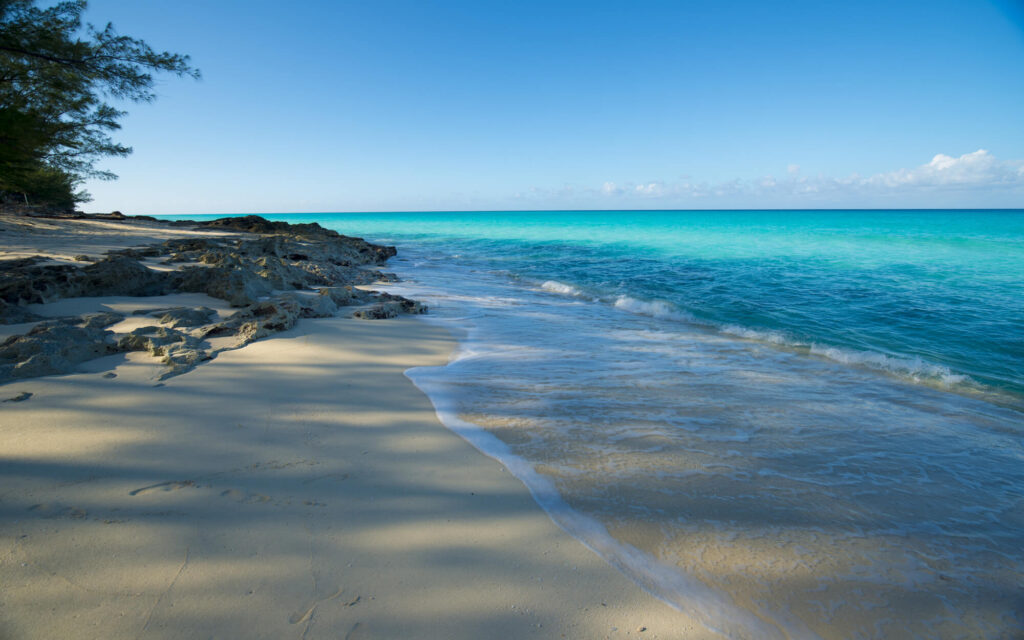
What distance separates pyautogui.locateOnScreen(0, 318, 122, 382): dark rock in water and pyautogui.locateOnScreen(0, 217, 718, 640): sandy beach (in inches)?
6.0

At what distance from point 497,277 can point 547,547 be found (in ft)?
39.5

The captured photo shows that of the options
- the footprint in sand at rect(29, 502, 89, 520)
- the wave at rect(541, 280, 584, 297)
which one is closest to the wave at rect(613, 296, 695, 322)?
the wave at rect(541, 280, 584, 297)

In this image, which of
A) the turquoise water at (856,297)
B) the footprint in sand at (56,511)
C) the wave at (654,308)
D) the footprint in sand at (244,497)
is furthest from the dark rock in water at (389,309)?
the turquoise water at (856,297)

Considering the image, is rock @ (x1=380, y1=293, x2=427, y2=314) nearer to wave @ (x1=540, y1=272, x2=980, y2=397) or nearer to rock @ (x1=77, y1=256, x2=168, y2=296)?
rock @ (x1=77, y1=256, x2=168, y2=296)

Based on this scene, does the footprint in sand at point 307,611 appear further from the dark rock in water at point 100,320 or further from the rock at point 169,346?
the dark rock in water at point 100,320

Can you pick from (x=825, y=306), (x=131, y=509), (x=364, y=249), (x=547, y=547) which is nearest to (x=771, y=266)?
(x=825, y=306)

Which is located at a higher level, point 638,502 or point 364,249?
point 364,249

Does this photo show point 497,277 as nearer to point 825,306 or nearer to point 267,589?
point 825,306

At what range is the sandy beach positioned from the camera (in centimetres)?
148

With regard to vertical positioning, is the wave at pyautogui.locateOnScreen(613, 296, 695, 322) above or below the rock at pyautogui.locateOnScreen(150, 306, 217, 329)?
below

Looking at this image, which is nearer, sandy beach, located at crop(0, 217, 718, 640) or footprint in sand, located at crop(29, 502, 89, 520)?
sandy beach, located at crop(0, 217, 718, 640)

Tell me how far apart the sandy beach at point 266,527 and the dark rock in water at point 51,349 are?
0.50 feet

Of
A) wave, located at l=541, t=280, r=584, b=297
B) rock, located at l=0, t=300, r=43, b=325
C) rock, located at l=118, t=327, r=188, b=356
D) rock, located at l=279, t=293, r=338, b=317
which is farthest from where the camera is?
wave, located at l=541, t=280, r=584, b=297

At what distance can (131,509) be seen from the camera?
75.5 inches
